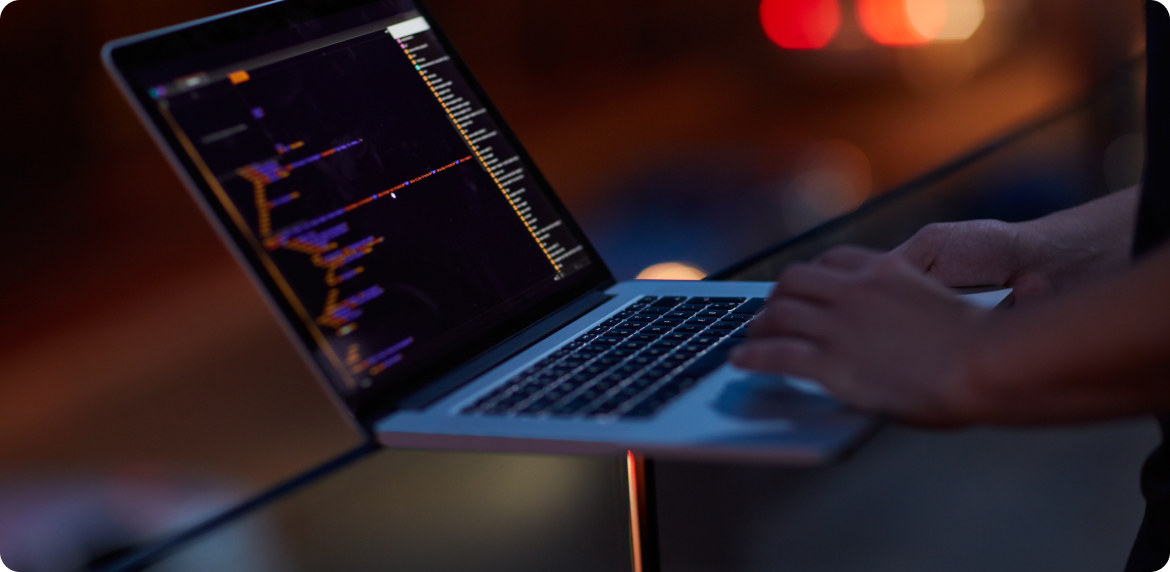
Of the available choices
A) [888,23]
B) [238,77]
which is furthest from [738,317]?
[888,23]

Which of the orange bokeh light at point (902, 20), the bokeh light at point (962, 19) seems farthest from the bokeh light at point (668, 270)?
the orange bokeh light at point (902, 20)

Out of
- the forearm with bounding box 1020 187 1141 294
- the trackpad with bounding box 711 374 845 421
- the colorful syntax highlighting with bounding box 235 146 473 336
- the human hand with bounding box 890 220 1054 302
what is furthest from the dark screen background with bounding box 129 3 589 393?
the forearm with bounding box 1020 187 1141 294

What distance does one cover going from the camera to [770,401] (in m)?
0.62

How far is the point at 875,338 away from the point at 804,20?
18.4 feet

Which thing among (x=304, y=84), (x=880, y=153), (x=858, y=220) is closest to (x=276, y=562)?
(x=304, y=84)

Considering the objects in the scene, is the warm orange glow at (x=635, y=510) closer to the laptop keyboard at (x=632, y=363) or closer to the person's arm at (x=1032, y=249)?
the laptop keyboard at (x=632, y=363)

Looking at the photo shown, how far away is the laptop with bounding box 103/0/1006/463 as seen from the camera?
24.5 inches

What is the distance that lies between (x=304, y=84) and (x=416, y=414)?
0.30 m

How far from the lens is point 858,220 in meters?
1.23

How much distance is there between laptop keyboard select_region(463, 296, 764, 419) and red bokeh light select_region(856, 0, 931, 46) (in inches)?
214

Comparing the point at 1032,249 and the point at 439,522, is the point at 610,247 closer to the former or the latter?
the point at 1032,249

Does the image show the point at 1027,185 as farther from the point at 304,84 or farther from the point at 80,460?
the point at 80,460

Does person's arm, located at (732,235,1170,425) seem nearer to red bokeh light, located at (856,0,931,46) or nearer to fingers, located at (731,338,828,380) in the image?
fingers, located at (731,338,828,380)

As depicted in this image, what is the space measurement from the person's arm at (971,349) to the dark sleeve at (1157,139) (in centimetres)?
17
